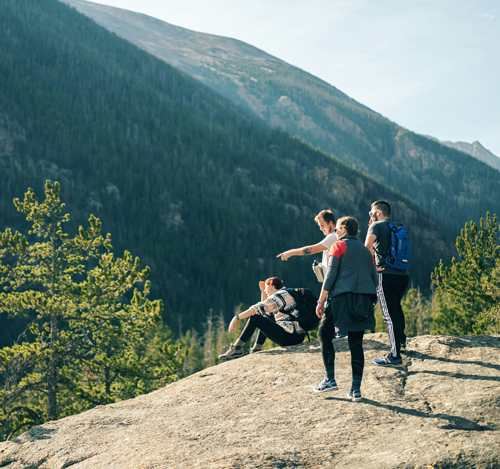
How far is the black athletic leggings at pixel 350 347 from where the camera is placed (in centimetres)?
604

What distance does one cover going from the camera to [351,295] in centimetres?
596

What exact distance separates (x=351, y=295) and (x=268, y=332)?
3018mm

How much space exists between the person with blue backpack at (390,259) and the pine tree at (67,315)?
352 inches

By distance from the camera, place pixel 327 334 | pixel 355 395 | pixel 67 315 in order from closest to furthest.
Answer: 1. pixel 355 395
2. pixel 327 334
3. pixel 67 315

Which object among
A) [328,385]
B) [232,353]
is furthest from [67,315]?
[328,385]

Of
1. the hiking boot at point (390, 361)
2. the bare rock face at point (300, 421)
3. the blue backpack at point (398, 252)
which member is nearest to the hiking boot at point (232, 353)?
the bare rock face at point (300, 421)

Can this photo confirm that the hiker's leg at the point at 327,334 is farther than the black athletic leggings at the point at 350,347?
Yes

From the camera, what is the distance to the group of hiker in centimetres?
597

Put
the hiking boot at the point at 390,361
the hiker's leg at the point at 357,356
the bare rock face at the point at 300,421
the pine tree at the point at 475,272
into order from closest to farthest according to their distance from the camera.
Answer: the bare rock face at the point at 300,421
the hiker's leg at the point at 357,356
the hiking boot at the point at 390,361
the pine tree at the point at 475,272

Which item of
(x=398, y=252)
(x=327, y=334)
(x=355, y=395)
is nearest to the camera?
(x=355, y=395)

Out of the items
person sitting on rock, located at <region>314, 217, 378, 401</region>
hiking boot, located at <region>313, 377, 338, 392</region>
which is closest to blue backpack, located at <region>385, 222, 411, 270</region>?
person sitting on rock, located at <region>314, 217, 378, 401</region>

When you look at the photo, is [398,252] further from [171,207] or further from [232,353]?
[171,207]

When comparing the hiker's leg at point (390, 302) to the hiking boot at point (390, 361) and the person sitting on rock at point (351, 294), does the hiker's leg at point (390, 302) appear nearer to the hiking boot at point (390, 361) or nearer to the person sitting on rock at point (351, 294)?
the hiking boot at point (390, 361)

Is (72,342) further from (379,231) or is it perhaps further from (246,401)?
(379,231)
